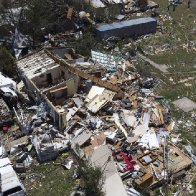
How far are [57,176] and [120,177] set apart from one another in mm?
2773

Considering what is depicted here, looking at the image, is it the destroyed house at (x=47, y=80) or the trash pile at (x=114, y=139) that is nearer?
the trash pile at (x=114, y=139)

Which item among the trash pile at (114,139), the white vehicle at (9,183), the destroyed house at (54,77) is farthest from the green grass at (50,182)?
the destroyed house at (54,77)

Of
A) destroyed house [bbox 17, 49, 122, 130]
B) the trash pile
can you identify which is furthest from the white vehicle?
destroyed house [bbox 17, 49, 122, 130]

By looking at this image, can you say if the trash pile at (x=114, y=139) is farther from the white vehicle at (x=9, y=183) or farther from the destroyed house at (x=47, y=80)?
the white vehicle at (x=9, y=183)

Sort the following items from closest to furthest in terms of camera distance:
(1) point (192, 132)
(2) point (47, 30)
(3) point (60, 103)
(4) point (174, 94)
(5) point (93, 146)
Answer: (5) point (93, 146) → (1) point (192, 132) → (3) point (60, 103) → (4) point (174, 94) → (2) point (47, 30)

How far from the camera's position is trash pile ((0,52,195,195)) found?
18.5 m

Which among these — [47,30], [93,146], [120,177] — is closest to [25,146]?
[93,146]

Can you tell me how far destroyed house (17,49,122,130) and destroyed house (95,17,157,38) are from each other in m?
4.84

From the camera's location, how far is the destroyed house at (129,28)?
29.8 m

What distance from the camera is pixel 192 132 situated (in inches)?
844

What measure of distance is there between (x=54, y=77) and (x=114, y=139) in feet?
19.0

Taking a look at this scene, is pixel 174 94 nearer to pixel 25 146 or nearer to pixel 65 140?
pixel 65 140

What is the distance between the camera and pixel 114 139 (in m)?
20.3

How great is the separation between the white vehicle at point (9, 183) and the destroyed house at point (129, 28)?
14.3 meters
